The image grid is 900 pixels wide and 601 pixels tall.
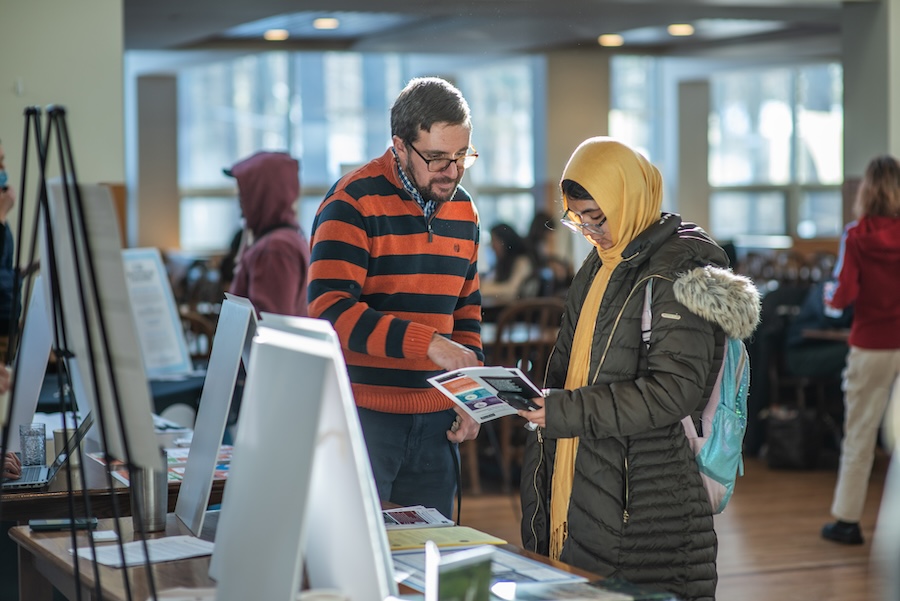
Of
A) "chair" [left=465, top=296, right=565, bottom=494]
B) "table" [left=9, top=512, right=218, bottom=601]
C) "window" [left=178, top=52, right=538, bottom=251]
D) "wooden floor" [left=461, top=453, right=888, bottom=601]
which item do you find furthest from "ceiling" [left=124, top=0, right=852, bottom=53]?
"table" [left=9, top=512, right=218, bottom=601]

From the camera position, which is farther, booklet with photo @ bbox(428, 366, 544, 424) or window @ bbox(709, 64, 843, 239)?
window @ bbox(709, 64, 843, 239)

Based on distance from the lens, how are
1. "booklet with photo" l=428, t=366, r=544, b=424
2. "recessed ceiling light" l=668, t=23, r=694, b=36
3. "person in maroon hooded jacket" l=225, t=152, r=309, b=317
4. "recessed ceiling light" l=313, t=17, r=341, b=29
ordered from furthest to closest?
"recessed ceiling light" l=668, t=23, r=694, b=36 → "recessed ceiling light" l=313, t=17, r=341, b=29 → "person in maroon hooded jacket" l=225, t=152, r=309, b=317 → "booklet with photo" l=428, t=366, r=544, b=424

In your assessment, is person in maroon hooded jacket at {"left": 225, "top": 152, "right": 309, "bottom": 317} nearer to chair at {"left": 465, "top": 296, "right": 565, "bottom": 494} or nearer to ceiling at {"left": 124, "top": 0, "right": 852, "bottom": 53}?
chair at {"left": 465, "top": 296, "right": 565, "bottom": 494}

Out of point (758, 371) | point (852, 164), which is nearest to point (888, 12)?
point (852, 164)

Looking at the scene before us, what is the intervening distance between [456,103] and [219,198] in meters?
9.42

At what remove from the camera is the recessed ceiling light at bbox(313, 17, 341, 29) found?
902 centimetres

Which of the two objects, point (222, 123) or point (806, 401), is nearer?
point (806, 401)

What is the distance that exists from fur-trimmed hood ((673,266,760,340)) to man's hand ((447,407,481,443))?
1.74ft

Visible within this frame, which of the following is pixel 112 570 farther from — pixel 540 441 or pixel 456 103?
pixel 456 103

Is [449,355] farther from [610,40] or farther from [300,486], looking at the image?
[610,40]

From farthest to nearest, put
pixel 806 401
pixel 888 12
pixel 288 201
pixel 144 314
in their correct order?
pixel 806 401 → pixel 888 12 → pixel 144 314 → pixel 288 201

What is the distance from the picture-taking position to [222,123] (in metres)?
11.4

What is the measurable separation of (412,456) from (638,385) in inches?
20.7

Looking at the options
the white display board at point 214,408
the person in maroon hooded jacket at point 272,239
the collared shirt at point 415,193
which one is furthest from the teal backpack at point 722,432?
the person in maroon hooded jacket at point 272,239
